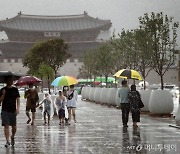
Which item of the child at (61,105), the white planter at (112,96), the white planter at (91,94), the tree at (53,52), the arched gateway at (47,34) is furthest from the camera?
the arched gateway at (47,34)

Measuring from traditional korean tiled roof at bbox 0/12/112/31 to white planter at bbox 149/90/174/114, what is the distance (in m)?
68.5

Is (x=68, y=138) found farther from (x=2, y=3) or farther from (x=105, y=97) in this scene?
(x=2, y=3)

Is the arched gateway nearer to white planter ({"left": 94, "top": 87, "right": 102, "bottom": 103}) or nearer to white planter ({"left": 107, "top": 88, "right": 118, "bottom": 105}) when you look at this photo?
white planter ({"left": 94, "top": 87, "right": 102, "bottom": 103})

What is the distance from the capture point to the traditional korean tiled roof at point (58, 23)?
88375 mm

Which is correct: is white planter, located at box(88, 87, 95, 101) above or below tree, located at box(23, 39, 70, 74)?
below

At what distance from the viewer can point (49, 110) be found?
17734mm

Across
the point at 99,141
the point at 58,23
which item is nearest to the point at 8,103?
the point at 99,141

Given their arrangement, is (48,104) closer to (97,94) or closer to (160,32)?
(160,32)

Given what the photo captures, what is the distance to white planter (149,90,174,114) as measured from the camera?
2031cm

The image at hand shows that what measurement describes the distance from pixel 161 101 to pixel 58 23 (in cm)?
7111

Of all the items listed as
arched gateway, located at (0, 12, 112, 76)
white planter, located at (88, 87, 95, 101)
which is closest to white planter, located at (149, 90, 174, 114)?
white planter, located at (88, 87, 95, 101)

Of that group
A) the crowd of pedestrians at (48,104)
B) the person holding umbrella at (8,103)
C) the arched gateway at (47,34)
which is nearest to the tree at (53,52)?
the crowd of pedestrians at (48,104)

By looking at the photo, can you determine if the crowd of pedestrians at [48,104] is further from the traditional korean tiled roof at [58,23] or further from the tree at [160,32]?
the traditional korean tiled roof at [58,23]

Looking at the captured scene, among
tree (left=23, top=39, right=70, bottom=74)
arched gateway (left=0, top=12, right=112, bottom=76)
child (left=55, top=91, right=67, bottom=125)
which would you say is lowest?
child (left=55, top=91, right=67, bottom=125)
